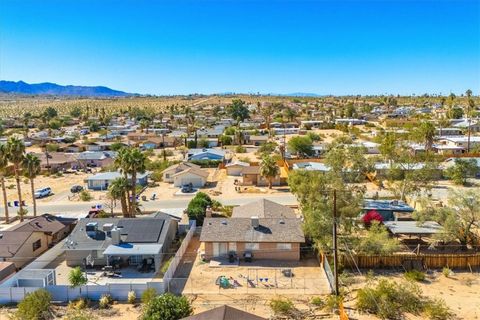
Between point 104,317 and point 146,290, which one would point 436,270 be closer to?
point 146,290

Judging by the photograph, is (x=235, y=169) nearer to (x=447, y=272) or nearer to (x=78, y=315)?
(x=447, y=272)

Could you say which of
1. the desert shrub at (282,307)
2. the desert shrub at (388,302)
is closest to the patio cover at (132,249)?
the desert shrub at (282,307)

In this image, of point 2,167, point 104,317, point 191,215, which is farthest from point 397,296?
point 2,167

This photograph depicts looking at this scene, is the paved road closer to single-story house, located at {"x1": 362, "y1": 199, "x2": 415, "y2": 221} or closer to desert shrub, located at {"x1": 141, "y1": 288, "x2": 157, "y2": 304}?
single-story house, located at {"x1": 362, "y1": 199, "x2": 415, "y2": 221}

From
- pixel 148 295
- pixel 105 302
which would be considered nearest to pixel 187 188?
pixel 105 302

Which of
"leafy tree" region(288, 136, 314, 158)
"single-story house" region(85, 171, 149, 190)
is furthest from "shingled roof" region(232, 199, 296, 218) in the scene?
"leafy tree" region(288, 136, 314, 158)
